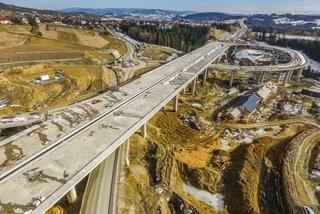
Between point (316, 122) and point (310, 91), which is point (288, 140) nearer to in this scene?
point (316, 122)

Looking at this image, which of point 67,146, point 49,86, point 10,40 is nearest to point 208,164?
point 67,146

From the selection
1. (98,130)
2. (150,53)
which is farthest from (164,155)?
(150,53)

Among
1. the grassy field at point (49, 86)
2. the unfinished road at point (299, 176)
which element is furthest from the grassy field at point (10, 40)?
the unfinished road at point (299, 176)

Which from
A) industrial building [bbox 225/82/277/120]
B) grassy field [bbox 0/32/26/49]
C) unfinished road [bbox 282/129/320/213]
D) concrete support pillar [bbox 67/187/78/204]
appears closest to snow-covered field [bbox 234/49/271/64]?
industrial building [bbox 225/82/277/120]

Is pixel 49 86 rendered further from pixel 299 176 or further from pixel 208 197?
pixel 299 176

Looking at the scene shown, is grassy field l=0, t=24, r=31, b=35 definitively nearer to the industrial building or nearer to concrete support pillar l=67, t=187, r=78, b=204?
the industrial building

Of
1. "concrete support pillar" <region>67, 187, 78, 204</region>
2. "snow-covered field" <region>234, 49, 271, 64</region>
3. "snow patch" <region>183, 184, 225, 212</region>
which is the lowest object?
"snow-covered field" <region>234, 49, 271, 64</region>

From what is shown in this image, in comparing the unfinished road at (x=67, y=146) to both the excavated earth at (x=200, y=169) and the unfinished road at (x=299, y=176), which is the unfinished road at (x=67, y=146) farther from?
the unfinished road at (x=299, y=176)

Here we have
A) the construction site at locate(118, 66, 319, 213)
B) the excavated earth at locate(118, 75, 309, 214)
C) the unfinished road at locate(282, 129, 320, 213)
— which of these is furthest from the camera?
the unfinished road at locate(282, 129, 320, 213)
